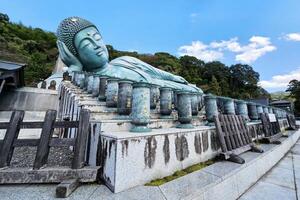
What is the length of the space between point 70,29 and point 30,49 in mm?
25140

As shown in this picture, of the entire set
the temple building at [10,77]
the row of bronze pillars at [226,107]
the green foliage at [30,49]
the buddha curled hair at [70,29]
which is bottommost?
the row of bronze pillars at [226,107]

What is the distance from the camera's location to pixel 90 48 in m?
4.96

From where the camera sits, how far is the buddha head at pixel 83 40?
489cm

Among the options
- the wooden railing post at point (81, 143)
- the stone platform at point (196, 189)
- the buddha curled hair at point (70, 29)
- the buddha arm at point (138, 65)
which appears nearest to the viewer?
the stone platform at point (196, 189)

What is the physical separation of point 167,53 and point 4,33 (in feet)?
94.9

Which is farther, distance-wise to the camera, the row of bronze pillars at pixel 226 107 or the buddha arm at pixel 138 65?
the buddha arm at pixel 138 65

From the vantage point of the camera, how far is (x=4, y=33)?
79.7ft

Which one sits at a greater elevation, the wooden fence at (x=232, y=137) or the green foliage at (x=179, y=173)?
the wooden fence at (x=232, y=137)

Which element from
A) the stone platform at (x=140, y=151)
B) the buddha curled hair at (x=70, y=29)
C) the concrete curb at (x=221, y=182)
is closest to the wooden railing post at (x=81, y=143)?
the stone platform at (x=140, y=151)

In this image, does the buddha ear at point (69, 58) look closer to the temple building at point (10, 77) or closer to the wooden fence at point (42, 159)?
the temple building at point (10, 77)

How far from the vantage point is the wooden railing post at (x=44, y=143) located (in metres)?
1.44

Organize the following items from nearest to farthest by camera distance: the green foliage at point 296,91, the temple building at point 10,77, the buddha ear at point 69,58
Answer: the temple building at point 10,77
the buddha ear at point 69,58
the green foliage at point 296,91

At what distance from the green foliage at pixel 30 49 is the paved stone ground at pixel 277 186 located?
1825 centimetres

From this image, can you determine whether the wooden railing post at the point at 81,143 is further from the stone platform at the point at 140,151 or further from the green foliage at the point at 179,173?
the green foliage at the point at 179,173
